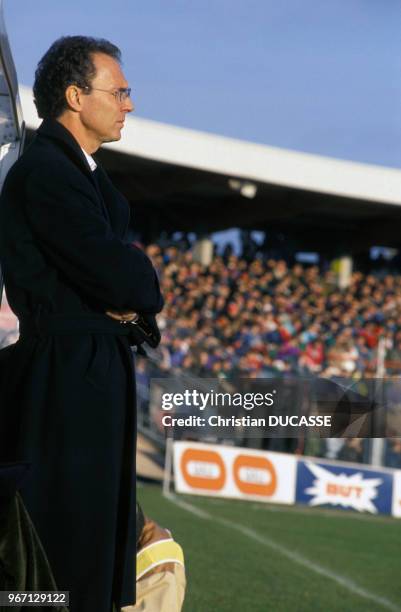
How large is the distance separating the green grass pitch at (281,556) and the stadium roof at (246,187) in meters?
9.76

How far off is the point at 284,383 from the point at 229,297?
18629 millimetres

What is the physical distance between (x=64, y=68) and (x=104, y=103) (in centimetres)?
13

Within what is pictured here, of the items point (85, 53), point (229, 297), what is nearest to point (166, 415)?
point (85, 53)

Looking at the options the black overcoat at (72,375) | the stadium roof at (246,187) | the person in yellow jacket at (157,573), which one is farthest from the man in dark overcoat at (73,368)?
the stadium roof at (246,187)

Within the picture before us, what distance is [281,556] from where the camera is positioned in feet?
30.7

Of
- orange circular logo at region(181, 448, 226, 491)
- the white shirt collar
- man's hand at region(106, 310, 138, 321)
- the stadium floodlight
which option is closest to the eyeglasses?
the white shirt collar

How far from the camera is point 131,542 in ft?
9.65

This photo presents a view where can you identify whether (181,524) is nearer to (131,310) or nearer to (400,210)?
(131,310)

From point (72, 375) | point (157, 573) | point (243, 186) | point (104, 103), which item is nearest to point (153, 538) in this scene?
point (157, 573)

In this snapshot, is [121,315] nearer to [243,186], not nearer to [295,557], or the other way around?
[295,557]

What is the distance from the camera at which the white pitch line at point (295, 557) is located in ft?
24.5

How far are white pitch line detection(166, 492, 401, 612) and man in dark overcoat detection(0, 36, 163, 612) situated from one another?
445 cm

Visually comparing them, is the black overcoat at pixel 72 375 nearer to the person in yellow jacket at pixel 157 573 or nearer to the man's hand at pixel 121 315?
the man's hand at pixel 121 315

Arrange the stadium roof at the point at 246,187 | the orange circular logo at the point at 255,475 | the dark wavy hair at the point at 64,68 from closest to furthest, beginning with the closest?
the dark wavy hair at the point at 64,68, the orange circular logo at the point at 255,475, the stadium roof at the point at 246,187
